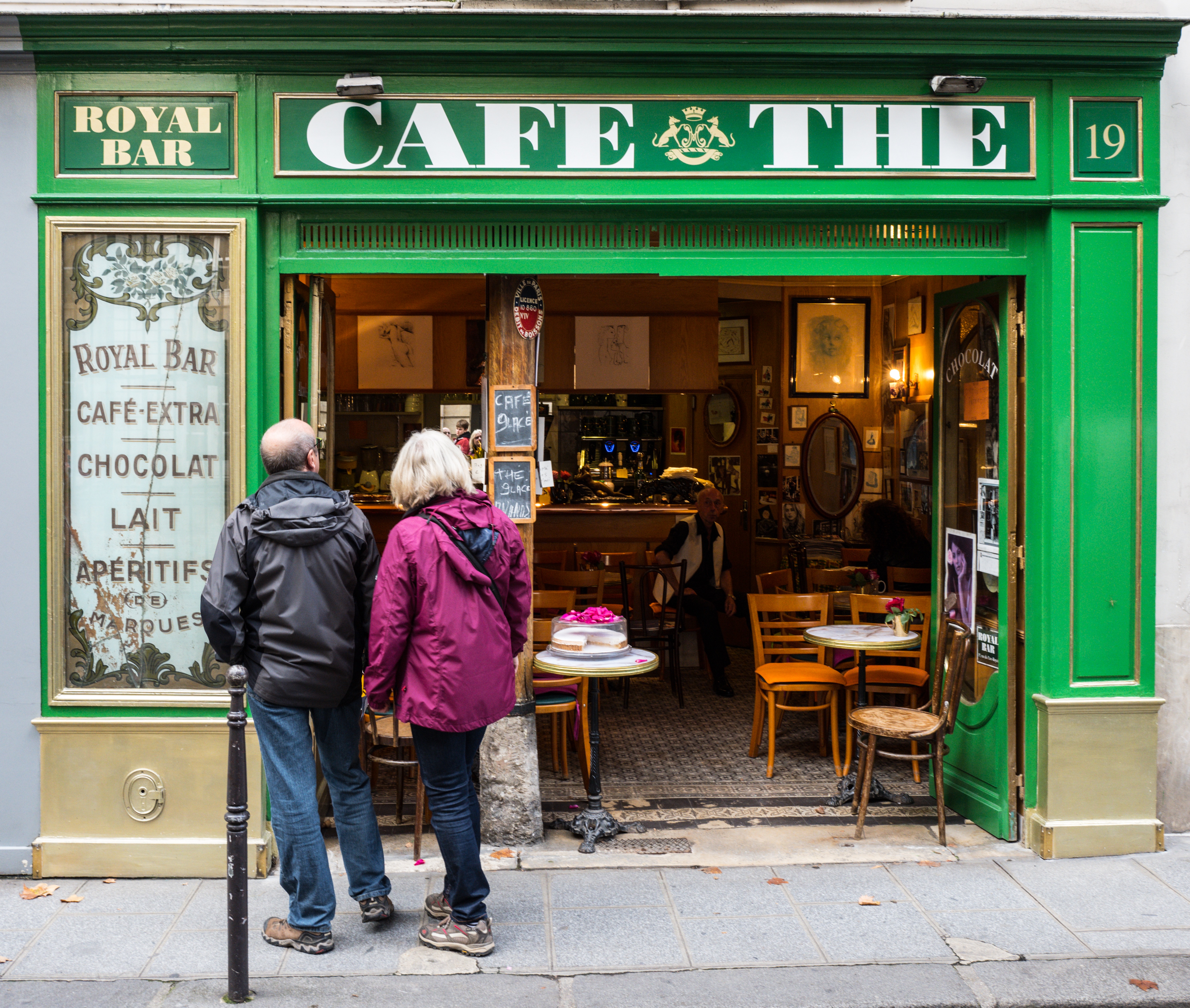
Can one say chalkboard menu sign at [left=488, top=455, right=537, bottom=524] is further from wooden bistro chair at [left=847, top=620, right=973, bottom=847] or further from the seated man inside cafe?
the seated man inside cafe

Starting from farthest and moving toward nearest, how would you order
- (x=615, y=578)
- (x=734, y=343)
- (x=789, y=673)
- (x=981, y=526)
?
(x=734, y=343), (x=615, y=578), (x=789, y=673), (x=981, y=526)

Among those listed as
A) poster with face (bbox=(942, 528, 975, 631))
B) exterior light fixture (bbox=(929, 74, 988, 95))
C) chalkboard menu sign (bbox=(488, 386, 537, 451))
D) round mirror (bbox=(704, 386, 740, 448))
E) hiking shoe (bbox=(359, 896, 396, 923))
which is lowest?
hiking shoe (bbox=(359, 896, 396, 923))

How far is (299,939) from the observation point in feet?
13.2

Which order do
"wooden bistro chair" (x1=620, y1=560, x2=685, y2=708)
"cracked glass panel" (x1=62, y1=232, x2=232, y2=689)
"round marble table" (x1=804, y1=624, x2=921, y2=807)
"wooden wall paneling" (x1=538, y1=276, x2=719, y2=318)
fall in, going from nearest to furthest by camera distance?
1. "cracked glass panel" (x1=62, y1=232, x2=232, y2=689)
2. "round marble table" (x1=804, y1=624, x2=921, y2=807)
3. "wooden bistro chair" (x1=620, y1=560, x2=685, y2=708)
4. "wooden wall paneling" (x1=538, y1=276, x2=719, y2=318)

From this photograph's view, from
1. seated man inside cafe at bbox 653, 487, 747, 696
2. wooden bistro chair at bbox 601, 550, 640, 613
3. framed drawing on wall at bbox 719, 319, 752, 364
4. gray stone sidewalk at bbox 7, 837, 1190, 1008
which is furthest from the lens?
framed drawing on wall at bbox 719, 319, 752, 364

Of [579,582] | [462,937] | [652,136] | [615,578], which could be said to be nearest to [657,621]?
[615,578]

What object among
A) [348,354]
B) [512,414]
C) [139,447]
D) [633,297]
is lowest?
[139,447]

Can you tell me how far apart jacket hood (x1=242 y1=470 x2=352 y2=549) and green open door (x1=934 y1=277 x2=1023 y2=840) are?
3265 millimetres

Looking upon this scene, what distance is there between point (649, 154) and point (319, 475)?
218 centimetres

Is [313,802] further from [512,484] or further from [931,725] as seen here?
[931,725]

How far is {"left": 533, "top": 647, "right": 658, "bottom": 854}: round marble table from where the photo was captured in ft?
16.6

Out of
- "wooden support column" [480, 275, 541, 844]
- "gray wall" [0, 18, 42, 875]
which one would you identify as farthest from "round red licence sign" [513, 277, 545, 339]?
"gray wall" [0, 18, 42, 875]

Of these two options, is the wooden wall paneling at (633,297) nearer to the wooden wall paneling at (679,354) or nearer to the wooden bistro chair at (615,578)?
the wooden wall paneling at (679,354)

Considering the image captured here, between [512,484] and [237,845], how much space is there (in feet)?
7.31
